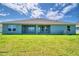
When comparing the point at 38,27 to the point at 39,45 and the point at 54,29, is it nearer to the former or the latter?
the point at 54,29

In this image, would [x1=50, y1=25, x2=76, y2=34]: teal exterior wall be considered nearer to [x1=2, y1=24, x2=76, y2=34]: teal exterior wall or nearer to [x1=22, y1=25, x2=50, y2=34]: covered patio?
[x1=2, y1=24, x2=76, y2=34]: teal exterior wall

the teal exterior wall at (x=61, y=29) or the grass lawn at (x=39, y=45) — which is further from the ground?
the teal exterior wall at (x=61, y=29)

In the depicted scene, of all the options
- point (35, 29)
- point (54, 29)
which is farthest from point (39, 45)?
point (54, 29)

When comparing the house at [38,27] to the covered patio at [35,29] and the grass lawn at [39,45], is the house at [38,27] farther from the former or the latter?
the grass lawn at [39,45]

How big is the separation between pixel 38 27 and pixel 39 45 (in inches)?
26.5

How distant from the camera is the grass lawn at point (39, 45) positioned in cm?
928

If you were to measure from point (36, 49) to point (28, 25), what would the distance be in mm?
936

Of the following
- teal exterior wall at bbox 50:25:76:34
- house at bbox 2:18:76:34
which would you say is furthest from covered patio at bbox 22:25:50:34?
teal exterior wall at bbox 50:25:76:34

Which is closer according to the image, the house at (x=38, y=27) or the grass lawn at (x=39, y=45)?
the grass lawn at (x=39, y=45)

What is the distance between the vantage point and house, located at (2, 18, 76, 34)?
9.76 m

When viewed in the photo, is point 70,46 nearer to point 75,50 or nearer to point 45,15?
point 75,50

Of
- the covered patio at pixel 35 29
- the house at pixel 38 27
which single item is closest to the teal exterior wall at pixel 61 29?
the house at pixel 38 27

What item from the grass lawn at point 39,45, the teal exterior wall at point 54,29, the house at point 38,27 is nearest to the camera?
the grass lawn at point 39,45

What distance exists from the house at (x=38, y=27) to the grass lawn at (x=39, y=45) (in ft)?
0.80
